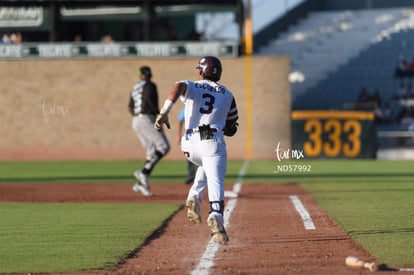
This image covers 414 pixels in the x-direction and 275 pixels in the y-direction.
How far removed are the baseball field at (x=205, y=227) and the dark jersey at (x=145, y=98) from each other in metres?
1.63

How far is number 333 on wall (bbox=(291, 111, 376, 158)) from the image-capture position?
114ft

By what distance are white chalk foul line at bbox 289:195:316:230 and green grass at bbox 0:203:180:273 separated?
1.94m

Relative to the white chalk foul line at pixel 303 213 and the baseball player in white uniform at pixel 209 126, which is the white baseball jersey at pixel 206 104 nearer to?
the baseball player in white uniform at pixel 209 126

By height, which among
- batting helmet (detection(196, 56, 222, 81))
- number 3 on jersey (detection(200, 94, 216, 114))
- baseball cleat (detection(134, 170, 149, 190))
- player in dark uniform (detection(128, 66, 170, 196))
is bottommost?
baseball cleat (detection(134, 170, 149, 190))

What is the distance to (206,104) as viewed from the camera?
11172 millimetres

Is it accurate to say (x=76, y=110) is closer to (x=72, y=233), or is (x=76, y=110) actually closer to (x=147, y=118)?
(x=147, y=118)

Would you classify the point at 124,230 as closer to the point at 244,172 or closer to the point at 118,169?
the point at 244,172

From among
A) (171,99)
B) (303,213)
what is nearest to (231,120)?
(171,99)

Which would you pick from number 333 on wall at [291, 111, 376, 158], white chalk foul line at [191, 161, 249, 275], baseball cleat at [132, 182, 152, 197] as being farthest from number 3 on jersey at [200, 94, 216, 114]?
number 333 on wall at [291, 111, 376, 158]

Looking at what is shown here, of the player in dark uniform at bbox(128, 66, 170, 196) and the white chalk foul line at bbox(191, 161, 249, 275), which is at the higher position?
the player in dark uniform at bbox(128, 66, 170, 196)

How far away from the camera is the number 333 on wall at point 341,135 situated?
34.7 meters

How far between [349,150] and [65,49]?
10757 mm

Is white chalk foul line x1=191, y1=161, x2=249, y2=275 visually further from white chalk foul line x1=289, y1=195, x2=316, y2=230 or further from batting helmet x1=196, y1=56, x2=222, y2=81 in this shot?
batting helmet x1=196, y1=56, x2=222, y2=81

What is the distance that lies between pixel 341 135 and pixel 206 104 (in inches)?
949
